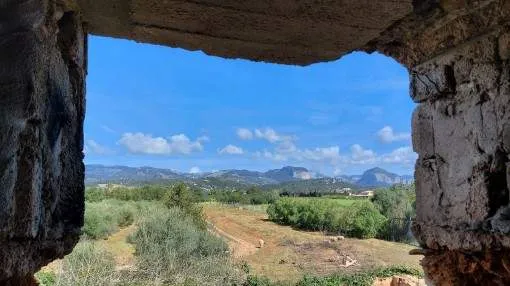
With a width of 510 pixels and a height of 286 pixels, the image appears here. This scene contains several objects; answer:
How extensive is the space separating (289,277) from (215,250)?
3307mm

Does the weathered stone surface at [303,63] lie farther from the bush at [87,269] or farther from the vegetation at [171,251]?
the bush at [87,269]

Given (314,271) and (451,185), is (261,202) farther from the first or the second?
(451,185)

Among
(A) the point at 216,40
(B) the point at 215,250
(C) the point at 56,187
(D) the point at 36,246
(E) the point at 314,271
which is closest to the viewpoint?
(D) the point at 36,246

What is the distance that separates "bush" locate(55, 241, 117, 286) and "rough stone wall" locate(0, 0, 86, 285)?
1316 centimetres

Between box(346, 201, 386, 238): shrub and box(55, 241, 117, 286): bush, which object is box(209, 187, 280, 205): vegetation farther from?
box(55, 241, 117, 286): bush

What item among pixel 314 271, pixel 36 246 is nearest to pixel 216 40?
pixel 36 246

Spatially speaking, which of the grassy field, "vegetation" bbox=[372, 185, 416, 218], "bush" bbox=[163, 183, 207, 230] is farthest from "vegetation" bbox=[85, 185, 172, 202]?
"vegetation" bbox=[372, 185, 416, 218]

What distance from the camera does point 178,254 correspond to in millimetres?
17281

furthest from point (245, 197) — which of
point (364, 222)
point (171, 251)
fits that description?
point (171, 251)

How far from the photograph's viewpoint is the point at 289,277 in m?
19.5

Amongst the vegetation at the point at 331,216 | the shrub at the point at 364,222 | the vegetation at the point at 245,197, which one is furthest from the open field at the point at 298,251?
the vegetation at the point at 245,197

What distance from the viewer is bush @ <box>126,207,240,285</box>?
53.5 ft

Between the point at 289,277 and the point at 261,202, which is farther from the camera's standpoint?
the point at 261,202

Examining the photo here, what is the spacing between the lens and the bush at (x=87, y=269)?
13.7m
